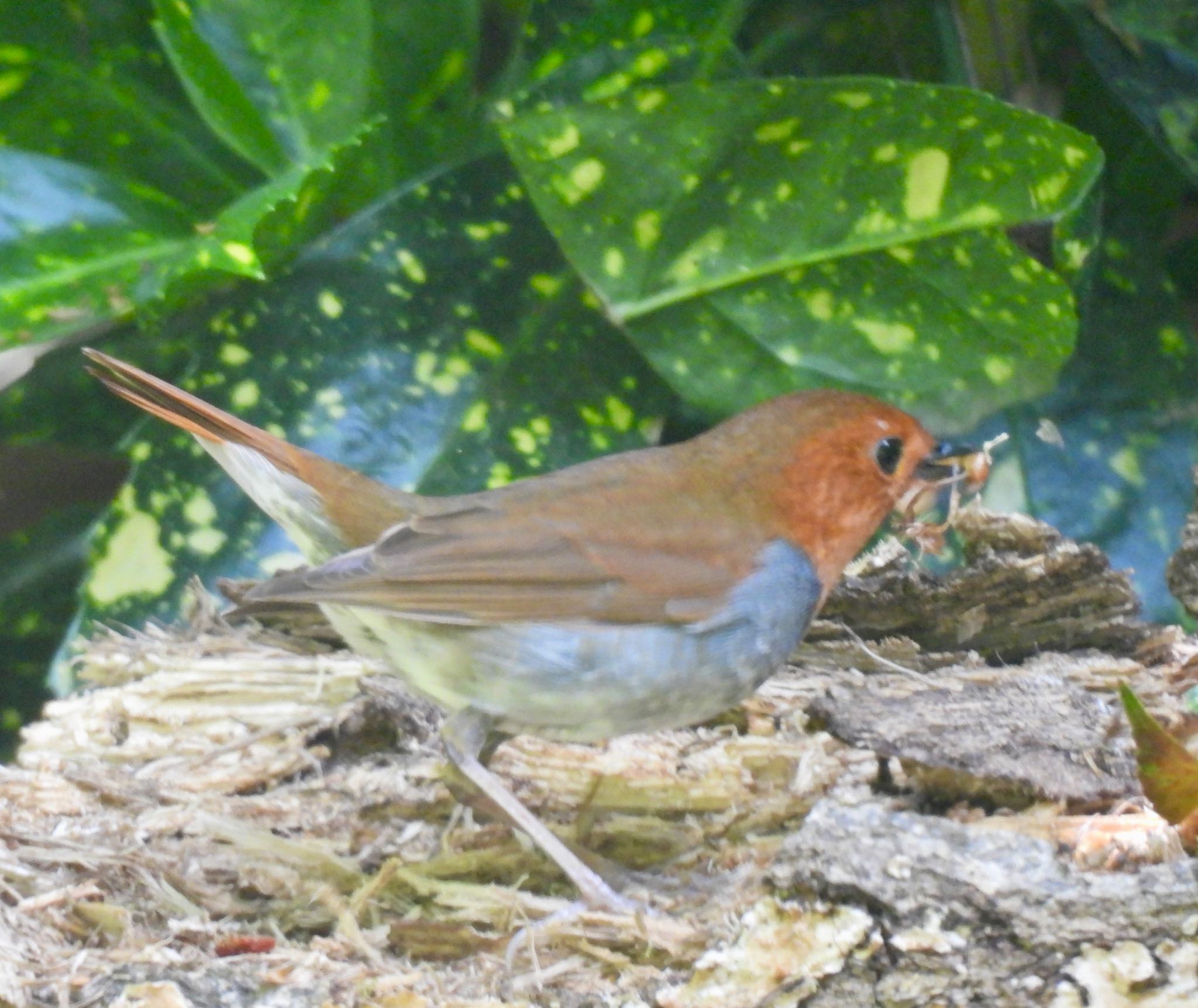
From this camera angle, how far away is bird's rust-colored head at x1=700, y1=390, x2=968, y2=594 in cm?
208

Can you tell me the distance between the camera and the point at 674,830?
1988 mm

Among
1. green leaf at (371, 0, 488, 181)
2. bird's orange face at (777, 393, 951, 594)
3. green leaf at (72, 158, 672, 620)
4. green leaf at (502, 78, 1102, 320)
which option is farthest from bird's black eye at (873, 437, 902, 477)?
green leaf at (371, 0, 488, 181)

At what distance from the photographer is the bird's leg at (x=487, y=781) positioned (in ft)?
6.15

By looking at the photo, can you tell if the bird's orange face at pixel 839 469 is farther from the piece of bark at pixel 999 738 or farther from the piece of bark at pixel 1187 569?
the piece of bark at pixel 1187 569

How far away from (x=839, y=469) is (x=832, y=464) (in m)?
0.02

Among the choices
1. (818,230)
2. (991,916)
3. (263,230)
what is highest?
(263,230)

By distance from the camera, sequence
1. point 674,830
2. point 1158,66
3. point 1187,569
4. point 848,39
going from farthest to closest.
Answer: point 848,39, point 1158,66, point 1187,569, point 674,830

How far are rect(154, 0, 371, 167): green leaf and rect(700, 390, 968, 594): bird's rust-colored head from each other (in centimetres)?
112

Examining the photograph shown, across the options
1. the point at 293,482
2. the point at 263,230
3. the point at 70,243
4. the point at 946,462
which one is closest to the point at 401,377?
the point at 263,230

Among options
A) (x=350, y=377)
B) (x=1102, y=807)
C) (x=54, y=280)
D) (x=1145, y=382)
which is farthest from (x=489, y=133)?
(x=1102, y=807)

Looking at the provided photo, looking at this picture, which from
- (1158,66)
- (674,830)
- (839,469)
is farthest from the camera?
(1158,66)

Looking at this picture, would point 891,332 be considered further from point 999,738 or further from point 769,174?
point 999,738

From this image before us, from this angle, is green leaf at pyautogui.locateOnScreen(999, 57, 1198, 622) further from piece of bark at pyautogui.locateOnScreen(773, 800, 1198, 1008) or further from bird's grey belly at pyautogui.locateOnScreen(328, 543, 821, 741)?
piece of bark at pyautogui.locateOnScreen(773, 800, 1198, 1008)

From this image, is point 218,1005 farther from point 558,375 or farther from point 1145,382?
point 1145,382
